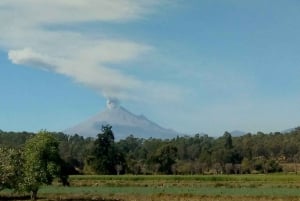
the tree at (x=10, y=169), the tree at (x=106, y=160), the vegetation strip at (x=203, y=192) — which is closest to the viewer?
the tree at (x=10, y=169)

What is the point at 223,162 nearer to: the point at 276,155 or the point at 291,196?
the point at 276,155

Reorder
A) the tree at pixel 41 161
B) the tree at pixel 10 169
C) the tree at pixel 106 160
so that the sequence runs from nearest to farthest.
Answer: the tree at pixel 10 169 → the tree at pixel 41 161 → the tree at pixel 106 160

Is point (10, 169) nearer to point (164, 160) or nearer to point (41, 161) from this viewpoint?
point (41, 161)

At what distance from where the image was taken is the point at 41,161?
195 ft

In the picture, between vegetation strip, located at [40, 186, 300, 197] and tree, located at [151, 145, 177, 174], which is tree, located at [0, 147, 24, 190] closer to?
vegetation strip, located at [40, 186, 300, 197]

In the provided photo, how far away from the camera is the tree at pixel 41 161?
57812 mm

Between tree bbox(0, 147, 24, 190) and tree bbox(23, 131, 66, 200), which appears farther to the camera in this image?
tree bbox(23, 131, 66, 200)

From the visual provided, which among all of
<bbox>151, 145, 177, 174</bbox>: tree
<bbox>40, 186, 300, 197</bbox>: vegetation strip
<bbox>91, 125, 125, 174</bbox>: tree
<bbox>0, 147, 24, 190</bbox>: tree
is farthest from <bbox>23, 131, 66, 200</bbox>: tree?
<bbox>151, 145, 177, 174</bbox>: tree

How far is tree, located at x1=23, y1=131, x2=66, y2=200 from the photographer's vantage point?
2276 inches

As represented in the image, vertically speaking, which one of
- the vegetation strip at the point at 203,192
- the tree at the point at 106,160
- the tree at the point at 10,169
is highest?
the tree at the point at 106,160

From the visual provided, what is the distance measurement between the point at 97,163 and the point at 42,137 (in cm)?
7522

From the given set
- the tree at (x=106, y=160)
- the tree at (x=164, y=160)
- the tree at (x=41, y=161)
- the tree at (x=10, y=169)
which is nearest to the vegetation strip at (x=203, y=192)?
the tree at (x=41, y=161)

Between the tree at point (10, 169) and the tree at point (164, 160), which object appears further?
the tree at point (164, 160)

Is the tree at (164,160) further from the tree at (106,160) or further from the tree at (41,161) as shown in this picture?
the tree at (41,161)
